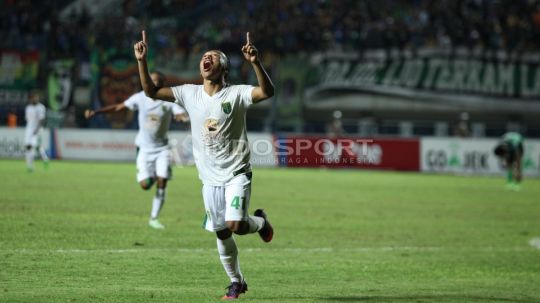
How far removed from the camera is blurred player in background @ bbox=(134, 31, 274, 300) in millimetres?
9484

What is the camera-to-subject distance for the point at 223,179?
9594mm

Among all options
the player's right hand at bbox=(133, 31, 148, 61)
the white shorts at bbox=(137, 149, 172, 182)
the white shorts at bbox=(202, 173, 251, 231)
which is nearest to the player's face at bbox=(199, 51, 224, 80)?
the player's right hand at bbox=(133, 31, 148, 61)

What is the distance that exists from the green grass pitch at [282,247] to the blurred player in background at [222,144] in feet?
2.29

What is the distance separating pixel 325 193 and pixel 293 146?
16909 mm

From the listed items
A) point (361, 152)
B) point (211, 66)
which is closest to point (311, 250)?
point (211, 66)

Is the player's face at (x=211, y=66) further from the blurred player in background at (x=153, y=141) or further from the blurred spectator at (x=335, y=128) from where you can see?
the blurred spectator at (x=335, y=128)

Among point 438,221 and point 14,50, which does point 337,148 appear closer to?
point 14,50

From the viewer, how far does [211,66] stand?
9391 mm

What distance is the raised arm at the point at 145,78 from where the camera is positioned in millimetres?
9203

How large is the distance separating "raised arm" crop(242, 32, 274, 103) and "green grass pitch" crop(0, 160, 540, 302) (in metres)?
2.03

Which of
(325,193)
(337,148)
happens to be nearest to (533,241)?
(325,193)

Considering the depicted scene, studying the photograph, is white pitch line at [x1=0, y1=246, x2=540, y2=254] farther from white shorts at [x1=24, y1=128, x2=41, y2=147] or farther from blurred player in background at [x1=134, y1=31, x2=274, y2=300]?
white shorts at [x1=24, y1=128, x2=41, y2=147]

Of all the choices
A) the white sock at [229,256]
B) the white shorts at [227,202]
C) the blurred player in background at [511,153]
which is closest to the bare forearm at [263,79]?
the white shorts at [227,202]

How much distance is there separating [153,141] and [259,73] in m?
9.23
